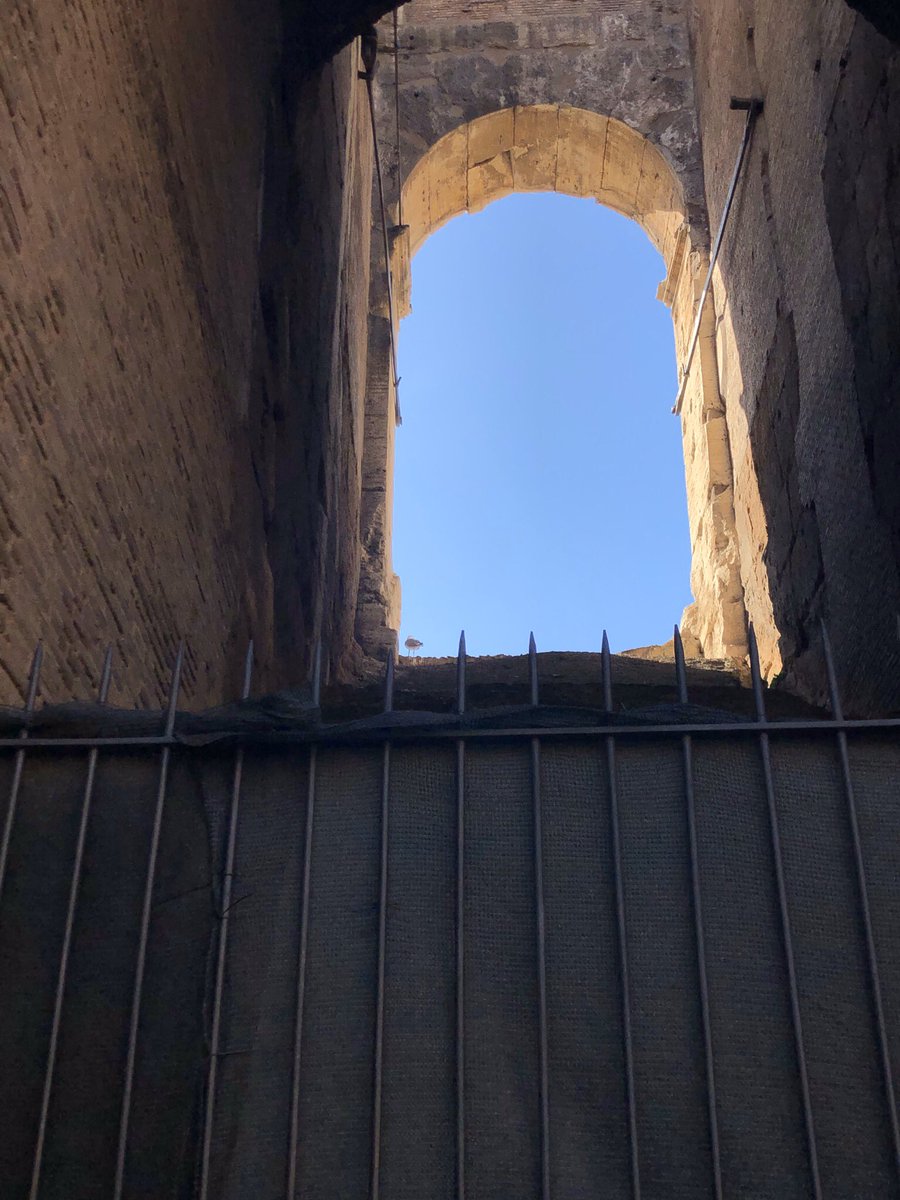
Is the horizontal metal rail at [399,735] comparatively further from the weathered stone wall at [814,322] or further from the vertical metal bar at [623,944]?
the weathered stone wall at [814,322]

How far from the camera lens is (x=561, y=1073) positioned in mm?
2135

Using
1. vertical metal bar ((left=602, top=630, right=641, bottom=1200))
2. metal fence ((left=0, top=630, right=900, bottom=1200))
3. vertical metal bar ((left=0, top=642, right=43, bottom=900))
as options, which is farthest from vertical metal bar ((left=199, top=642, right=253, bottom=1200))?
vertical metal bar ((left=602, top=630, right=641, bottom=1200))

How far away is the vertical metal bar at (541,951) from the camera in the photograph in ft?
6.75

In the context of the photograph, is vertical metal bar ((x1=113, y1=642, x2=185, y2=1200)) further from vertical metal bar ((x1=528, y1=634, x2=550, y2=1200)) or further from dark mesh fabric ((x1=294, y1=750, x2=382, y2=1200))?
vertical metal bar ((x1=528, y1=634, x2=550, y2=1200))

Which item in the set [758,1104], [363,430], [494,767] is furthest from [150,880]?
[363,430]

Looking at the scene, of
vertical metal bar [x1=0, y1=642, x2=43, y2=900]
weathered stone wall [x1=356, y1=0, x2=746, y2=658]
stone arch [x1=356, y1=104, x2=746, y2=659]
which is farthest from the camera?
weathered stone wall [x1=356, y1=0, x2=746, y2=658]

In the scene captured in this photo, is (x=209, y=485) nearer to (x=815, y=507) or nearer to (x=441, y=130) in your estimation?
(x=815, y=507)

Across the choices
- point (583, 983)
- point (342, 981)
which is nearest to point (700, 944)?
point (583, 983)

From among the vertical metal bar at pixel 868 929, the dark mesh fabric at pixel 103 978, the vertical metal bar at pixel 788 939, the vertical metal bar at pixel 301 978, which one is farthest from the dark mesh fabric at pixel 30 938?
the vertical metal bar at pixel 868 929

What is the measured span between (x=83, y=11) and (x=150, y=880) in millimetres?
2168

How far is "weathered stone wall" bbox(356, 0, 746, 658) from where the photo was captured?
10406 millimetres

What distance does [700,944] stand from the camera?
2205 millimetres

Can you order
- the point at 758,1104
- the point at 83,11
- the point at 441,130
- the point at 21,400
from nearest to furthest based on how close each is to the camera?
1. the point at 758,1104
2. the point at 21,400
3. the point at 83,11
4. the point at 441,130

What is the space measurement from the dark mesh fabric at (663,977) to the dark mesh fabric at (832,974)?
18cm
